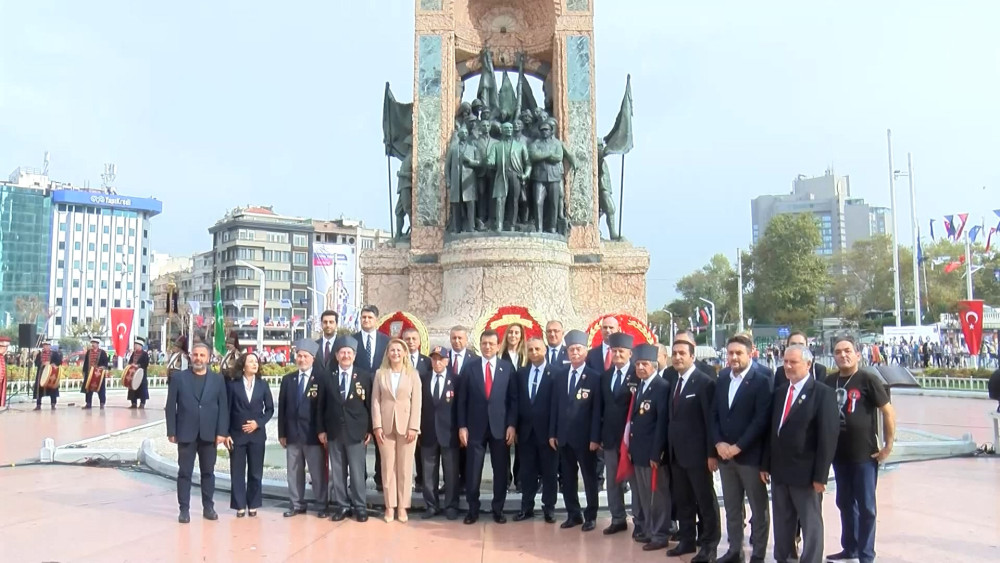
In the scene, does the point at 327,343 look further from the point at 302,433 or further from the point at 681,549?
the point at 681,549

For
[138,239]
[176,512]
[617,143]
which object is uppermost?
[138,239]

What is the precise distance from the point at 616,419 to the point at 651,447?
0.46 metres

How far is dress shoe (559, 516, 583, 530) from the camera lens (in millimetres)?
6450

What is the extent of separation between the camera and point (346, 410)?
683 centimetres

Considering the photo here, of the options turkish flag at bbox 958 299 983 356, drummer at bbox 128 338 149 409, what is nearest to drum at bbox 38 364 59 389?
drummer at bbox 128 338 149 409

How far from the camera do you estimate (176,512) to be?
704 centimetres

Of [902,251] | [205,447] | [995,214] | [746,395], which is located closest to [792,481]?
[746,395]

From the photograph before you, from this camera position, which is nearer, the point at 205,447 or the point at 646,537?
the point at 646,537

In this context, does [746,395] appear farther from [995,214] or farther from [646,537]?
[995,214]

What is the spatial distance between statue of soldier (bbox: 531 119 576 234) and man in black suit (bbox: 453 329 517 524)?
22.6 ft

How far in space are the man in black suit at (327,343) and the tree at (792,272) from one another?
5339cm

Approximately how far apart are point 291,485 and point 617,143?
35.2 ft

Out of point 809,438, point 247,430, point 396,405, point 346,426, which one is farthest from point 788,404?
Answer: point 247,430

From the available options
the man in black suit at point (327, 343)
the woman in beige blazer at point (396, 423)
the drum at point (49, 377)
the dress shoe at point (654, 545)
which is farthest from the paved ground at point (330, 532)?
the drum at point (49, 377)
